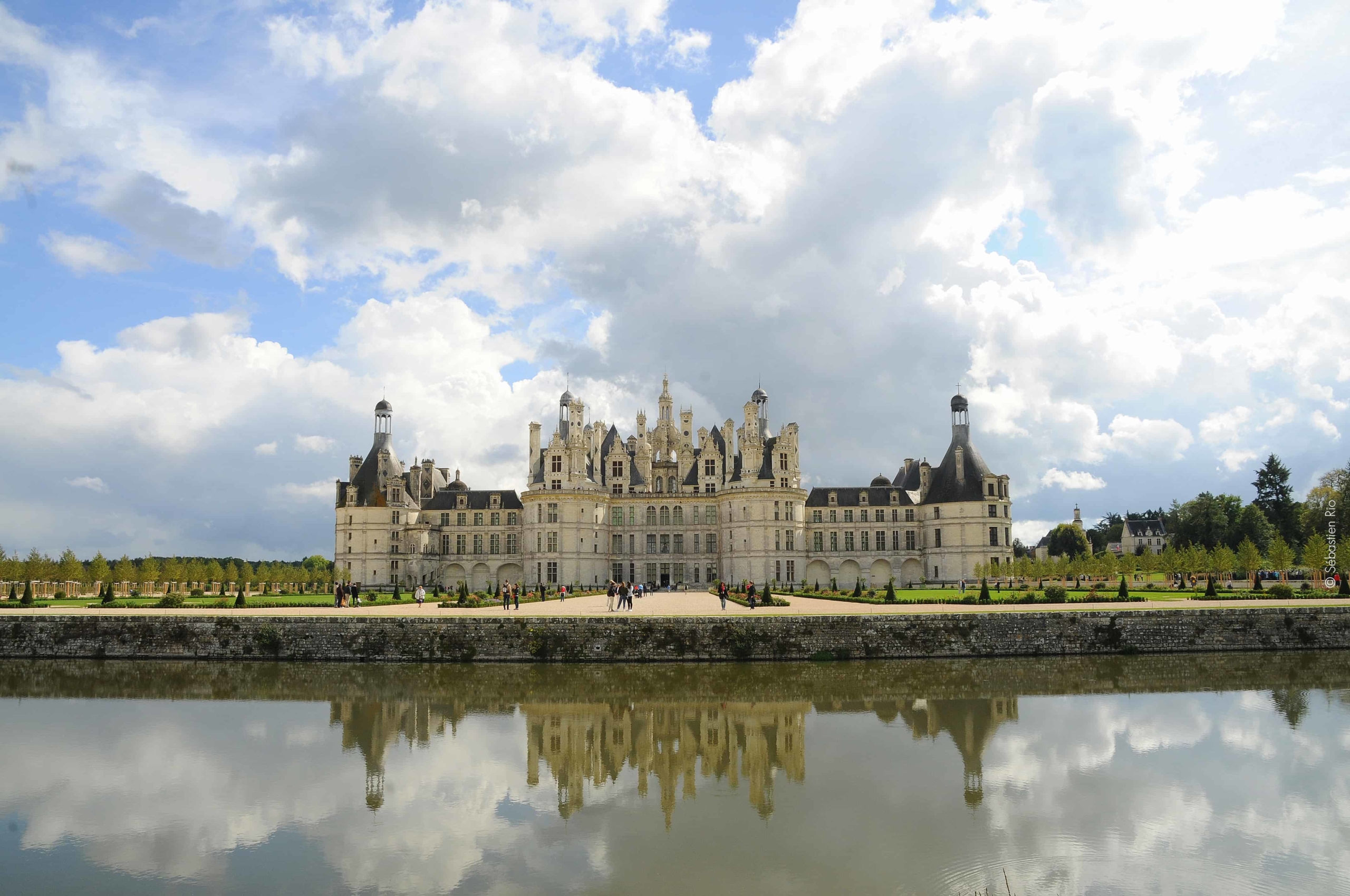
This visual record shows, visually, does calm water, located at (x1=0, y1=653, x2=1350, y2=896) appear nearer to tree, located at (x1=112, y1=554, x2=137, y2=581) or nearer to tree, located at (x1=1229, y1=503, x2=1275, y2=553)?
tree, located at (x1=112, y1=554, x2=137, y2=581)

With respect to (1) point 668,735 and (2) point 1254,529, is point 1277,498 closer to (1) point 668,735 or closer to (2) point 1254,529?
(2) point 1254,529

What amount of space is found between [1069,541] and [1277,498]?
27847 millimetres

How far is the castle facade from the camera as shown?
2643 inches

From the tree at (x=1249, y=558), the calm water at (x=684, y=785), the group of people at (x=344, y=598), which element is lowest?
the calm water at (x=684, y=785)

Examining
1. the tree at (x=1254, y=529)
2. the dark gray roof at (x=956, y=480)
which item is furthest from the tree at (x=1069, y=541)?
the dark gray roof at (x=956, y=480)

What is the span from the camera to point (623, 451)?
71.9 metres

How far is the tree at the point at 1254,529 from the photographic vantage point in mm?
74250

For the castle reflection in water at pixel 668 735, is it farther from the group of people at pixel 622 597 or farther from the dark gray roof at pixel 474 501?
the dark gray roof at pixel 474 501

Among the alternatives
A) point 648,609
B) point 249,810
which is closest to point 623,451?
point 648,609

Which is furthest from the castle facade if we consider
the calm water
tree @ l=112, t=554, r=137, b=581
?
the calm water

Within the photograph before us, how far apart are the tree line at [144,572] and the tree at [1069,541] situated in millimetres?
82229

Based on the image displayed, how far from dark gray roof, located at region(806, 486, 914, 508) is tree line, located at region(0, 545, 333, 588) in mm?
37985

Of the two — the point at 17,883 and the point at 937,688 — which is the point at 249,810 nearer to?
the point at 17,883

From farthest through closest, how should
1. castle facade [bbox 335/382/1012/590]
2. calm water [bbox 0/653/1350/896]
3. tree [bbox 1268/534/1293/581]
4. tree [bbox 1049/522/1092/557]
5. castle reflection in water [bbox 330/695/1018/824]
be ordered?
1. tree [bbox 1049/522/1092/557]
2. castle facade [bbox 335/382/1012/590]
3. tree [bbox 1268/534/1293/581]
4. castle reflection in water [bbox 330/695/1018/824]
5. calm water [bbox 0/653/1350/896]
